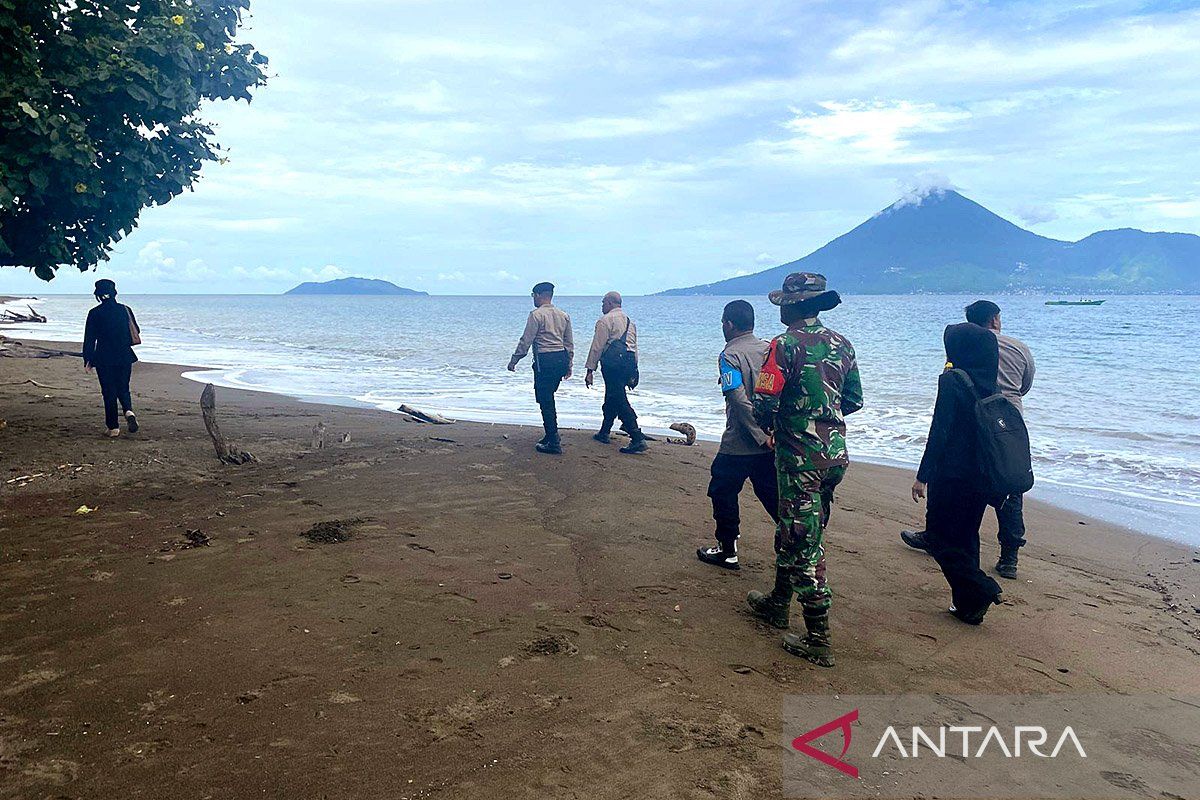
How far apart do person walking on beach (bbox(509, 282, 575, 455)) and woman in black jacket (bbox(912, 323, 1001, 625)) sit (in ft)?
17.2

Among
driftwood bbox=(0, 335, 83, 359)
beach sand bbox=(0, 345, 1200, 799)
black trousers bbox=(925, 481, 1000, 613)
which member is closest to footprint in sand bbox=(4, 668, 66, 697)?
beach sand bbox=(0, 345, 1200, 799)

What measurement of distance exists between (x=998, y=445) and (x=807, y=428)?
1.39 metres

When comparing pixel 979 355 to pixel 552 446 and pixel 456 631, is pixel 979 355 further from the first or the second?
pixel 552 446

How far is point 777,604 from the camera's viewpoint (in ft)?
15.3

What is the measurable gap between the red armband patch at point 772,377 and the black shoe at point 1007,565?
3.27m

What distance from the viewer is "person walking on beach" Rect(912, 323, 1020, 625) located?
191 inches

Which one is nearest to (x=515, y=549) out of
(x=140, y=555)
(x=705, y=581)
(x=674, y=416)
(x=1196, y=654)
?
(x=705, y=581)

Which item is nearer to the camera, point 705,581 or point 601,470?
point 705,581

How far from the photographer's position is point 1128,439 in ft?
44.2

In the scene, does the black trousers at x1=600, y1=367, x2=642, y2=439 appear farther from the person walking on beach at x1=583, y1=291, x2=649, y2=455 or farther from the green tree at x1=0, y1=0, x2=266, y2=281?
the green tree at x1=0, y1=0, x2=266, y2=281

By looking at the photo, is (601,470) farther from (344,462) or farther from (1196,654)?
(1196,654)

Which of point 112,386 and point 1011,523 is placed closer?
point 1011,523

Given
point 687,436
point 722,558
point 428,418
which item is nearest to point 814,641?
point 722,558

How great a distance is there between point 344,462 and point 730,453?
5152 mm
